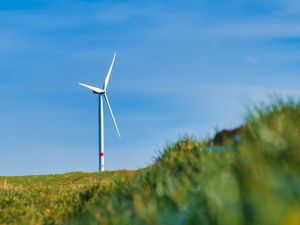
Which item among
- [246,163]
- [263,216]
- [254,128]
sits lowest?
[263,216]

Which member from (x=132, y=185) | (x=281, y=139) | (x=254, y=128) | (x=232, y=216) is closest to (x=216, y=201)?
(x=232, y=216)

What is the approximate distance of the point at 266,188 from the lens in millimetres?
4039

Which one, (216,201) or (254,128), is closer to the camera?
(216,201)

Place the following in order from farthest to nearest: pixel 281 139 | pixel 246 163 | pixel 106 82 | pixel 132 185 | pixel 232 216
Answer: pixel 106 82, pixel 132 185, pixel 281 139, pixel 246 163, pixel 232 216

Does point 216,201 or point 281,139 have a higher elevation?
point 281,139

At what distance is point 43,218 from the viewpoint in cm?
1171

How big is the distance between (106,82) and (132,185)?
160 ft

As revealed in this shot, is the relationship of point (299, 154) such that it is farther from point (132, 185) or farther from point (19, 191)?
point (19, 191)

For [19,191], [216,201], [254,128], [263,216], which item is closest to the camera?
[263,216]

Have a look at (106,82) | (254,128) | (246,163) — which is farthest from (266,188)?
(106,82)

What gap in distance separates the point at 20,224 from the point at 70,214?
4.11 feet

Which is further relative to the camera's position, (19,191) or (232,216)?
(19,191)

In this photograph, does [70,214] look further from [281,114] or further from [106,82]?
[106,82]

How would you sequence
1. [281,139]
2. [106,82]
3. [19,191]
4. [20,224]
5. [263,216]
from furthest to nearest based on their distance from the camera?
[106,82] → [19,191] → [20,224] → [281,139] → [263,216]
